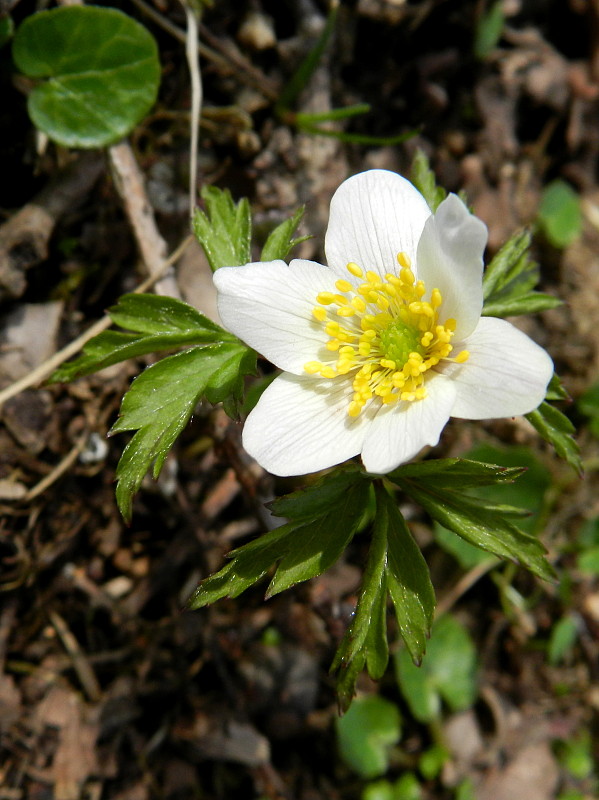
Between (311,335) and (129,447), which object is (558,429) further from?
(129,447)

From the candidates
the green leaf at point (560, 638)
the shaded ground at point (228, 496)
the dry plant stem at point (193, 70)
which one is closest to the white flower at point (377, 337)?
the shaded ground at point (228, 496)

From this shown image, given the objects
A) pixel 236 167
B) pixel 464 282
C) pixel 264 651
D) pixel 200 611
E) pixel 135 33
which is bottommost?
pixel 264 651

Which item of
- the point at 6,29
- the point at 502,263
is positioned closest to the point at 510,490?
the point at 502,263

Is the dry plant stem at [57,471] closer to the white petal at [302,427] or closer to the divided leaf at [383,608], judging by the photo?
the white petal at [302,427]

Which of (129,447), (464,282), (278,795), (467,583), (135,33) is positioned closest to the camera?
(464,282)

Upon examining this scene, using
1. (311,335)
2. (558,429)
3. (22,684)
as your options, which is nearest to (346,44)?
(311,335)
